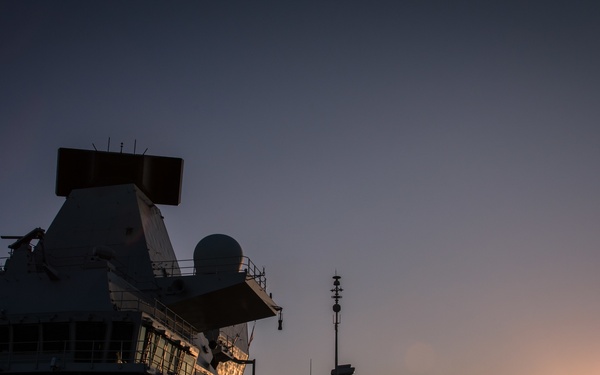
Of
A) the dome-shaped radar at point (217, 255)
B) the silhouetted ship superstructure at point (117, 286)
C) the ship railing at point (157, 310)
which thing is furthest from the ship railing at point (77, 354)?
the dome-shaped radar at point (217, 255)

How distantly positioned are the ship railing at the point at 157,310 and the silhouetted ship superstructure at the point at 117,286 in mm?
71

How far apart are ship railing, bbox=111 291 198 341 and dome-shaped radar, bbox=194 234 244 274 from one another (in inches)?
115

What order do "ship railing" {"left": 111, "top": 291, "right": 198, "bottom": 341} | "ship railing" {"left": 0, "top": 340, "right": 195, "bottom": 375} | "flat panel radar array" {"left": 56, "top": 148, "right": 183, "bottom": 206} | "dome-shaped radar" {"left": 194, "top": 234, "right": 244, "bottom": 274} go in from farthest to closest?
"flat panel radar array" {"left": 56, "top": 148, "right": 183, "bottom": 206} < "dome-shaped radar" {"left": 194, "top": 234, "right": 244, "bottom": 274} < "ship railing" {"left": 111, "top": 291, "right": 198, "bottom": 341} < "ship railing" {"left": 0, "top": 340, "right": 195, "bottom": 375}

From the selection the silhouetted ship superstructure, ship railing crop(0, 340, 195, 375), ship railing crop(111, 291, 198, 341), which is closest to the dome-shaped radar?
the silhouetted ship superstructure

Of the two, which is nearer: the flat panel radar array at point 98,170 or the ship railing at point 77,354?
the ship railing at point 77,354

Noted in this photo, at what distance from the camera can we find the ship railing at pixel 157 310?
36.1 metres

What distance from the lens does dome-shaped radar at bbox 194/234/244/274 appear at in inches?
1663

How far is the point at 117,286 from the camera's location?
36.5m

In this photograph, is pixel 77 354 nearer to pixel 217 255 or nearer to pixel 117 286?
pixel 117 286

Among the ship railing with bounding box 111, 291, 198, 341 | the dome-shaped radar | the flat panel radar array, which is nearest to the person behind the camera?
the ship railing with bounding box 111, 291, 198, 341

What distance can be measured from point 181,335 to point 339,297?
614 inches

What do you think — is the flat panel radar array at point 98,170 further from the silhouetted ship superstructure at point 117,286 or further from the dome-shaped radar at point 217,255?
the dome-shaped radar at point 217,255

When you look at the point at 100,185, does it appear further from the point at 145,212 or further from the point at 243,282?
the point at 243,282

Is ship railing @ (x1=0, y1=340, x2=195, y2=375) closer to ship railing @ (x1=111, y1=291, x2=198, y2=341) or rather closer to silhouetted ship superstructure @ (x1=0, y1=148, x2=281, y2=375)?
silhouetted ship superstructure @ (x1=0, y1=148, x2=281, y2=375)
